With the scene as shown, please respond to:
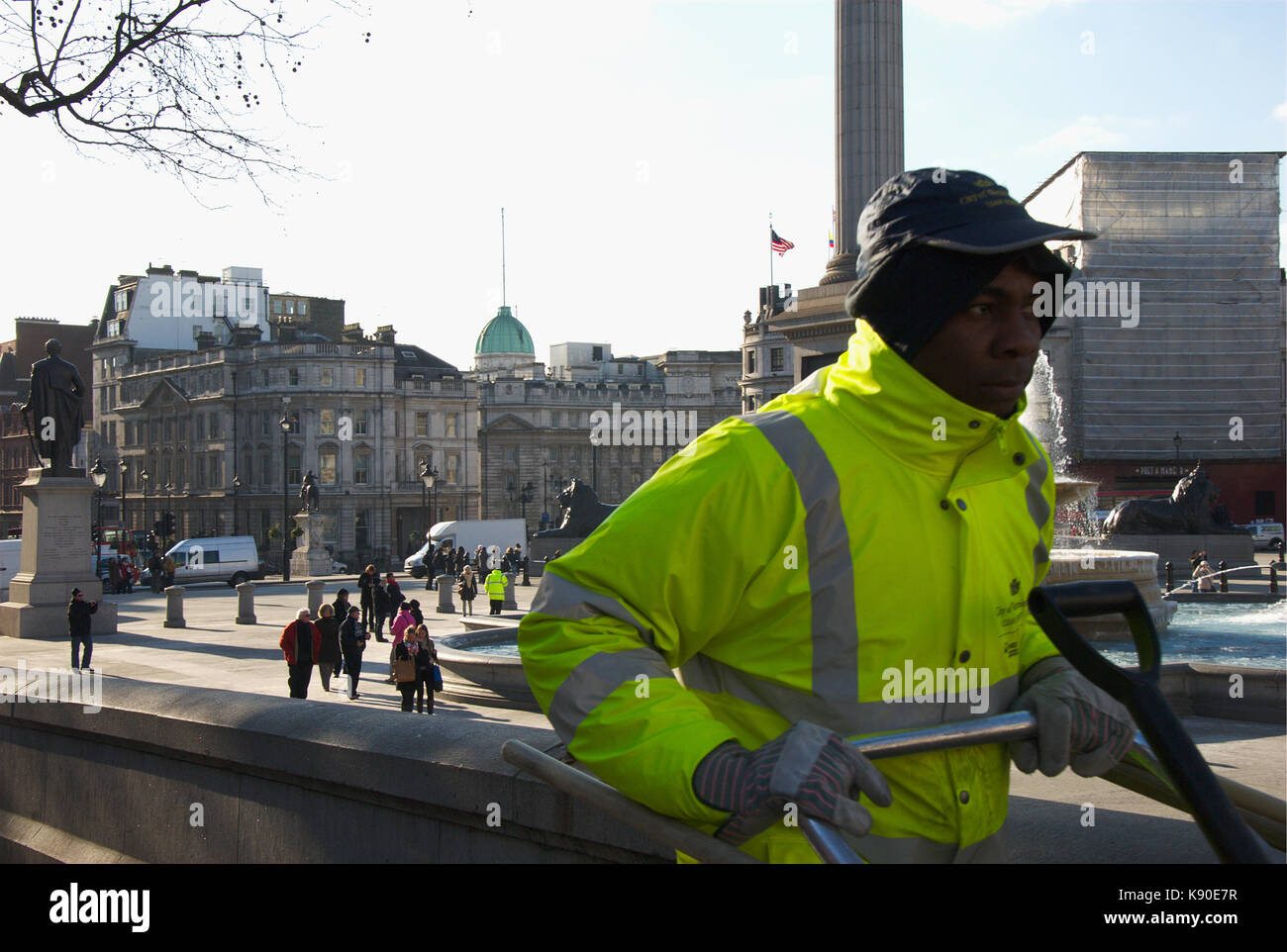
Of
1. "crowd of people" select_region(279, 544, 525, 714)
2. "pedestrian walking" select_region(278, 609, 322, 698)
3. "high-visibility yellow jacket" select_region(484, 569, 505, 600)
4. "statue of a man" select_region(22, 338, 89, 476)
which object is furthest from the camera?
"high-visibility yellow jacket" select_region(484, 569, 505, 600)

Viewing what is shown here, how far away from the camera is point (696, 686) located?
84.5 inches

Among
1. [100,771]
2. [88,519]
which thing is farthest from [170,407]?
[100,771]

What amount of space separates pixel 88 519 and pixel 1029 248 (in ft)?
72.0

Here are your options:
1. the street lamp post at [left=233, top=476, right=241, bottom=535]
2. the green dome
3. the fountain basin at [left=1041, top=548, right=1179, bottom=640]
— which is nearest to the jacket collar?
the fountain basin at [left=1041, top=548, right=1179, bottom=640]

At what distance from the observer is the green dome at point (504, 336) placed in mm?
116000

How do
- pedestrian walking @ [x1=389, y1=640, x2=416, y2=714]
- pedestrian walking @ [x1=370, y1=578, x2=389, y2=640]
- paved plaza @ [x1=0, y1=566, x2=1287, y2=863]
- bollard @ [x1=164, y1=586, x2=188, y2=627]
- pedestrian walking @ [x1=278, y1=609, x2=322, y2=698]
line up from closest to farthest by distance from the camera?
paved plaza @ [x1=0, y1=566, x2=1287, y2=863] → pedestrian walking @ [x1=389, y1=640, x2=416, y2=714] → pedestrian walking @ [x1=278, y1=609, x2=322, y2=698] → pedestrian walking @ [x1=370, y1=578, x2=389, y2=640] → bollard @ [x1=164, y1=586, x2=188, y2=627]

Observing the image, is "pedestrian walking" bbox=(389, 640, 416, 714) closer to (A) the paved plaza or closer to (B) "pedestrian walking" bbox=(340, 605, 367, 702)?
(A) the paved plaza

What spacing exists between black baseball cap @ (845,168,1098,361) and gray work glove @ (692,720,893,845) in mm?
757

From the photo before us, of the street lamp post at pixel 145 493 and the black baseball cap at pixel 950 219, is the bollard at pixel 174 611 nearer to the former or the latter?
the black baseball cap at pixel 950 219

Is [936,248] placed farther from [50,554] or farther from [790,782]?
[50,554]

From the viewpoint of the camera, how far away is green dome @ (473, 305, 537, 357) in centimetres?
11600

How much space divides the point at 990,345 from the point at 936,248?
0.19m

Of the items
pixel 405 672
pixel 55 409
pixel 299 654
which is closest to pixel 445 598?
pixel 55 409
